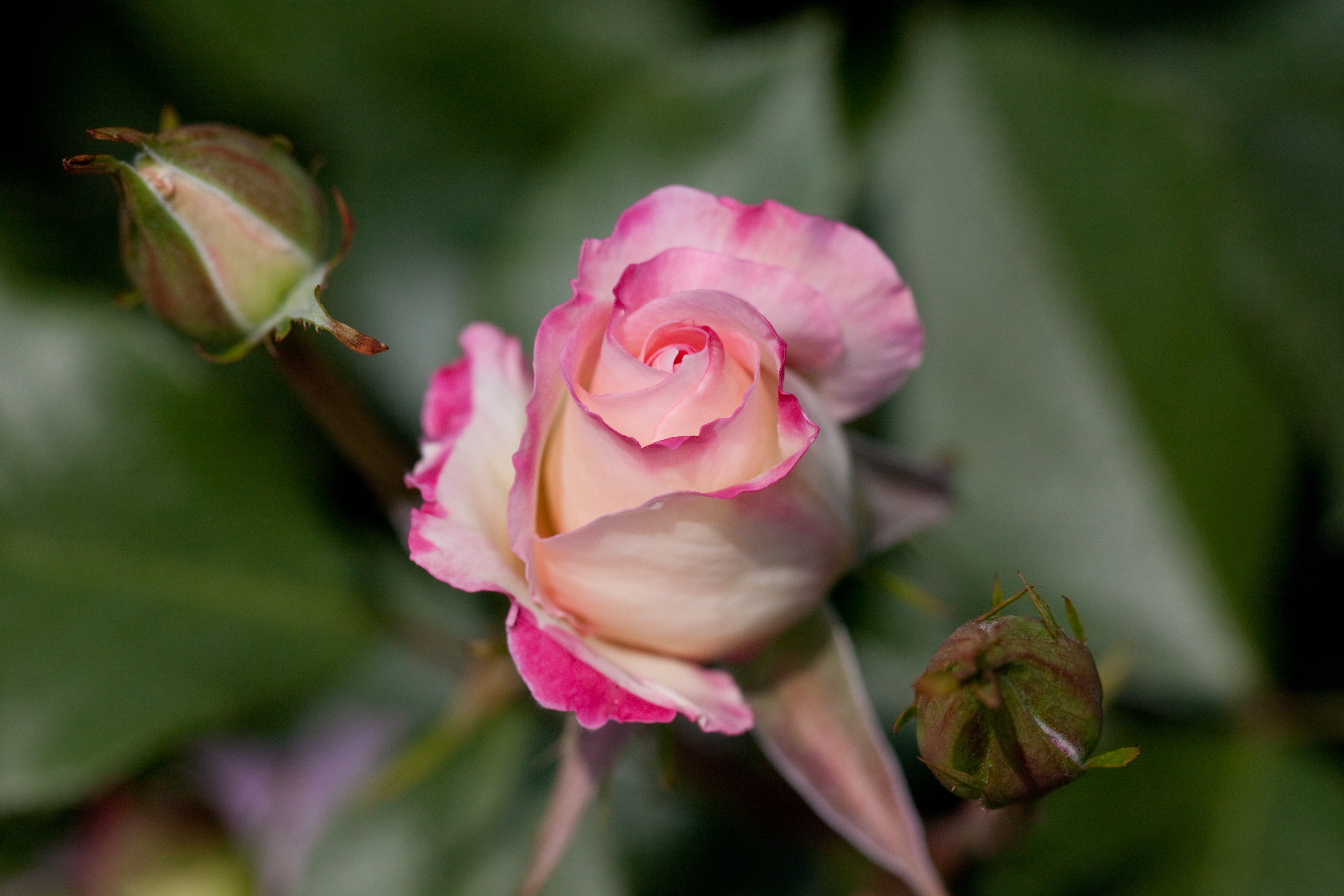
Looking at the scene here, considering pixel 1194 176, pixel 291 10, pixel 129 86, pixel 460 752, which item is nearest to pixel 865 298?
pixel 460 752

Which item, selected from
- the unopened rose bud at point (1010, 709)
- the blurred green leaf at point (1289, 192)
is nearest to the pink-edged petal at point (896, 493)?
the unopened rose bud at point (1010, 709)

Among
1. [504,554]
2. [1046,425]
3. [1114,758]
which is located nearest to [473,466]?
[504,554]

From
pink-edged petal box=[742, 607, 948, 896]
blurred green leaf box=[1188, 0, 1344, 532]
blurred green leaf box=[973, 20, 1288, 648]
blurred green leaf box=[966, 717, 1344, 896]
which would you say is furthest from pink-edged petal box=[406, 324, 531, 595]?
blurred green leaf box=[1188, 0, 1344, 532]

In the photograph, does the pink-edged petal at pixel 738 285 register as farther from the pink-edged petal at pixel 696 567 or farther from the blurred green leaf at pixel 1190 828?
the blurred green leaf at pixel 1190 828

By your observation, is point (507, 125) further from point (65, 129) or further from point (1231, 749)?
point (1231, 749)

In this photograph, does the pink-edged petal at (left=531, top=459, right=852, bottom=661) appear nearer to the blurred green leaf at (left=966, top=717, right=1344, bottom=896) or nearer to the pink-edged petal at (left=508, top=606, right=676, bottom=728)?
the pink-edged petal at (left=508, top=606, right=676, bottom=728)
